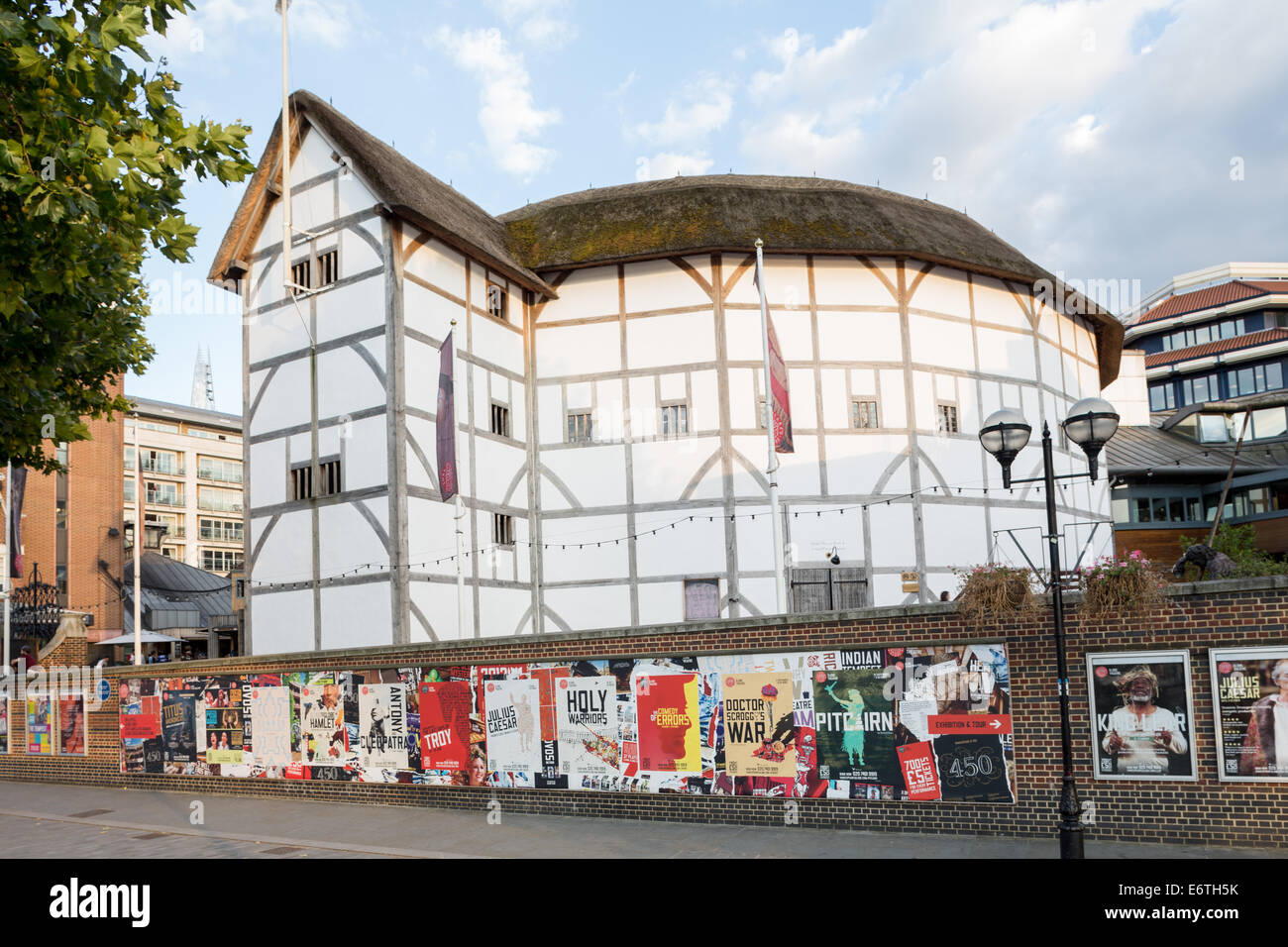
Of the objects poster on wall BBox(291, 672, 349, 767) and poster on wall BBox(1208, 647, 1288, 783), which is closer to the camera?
poster on wall BBox(1208, 647, 1288, 783)

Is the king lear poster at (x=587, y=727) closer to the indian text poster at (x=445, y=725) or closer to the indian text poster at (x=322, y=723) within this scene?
the indian text poster at (x=445, y=725)

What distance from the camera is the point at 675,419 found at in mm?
25562

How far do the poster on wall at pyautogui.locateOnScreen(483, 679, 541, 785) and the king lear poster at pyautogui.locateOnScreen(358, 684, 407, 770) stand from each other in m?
1.63

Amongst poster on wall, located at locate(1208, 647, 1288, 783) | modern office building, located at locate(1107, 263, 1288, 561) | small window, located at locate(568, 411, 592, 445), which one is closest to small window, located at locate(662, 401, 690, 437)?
small window, located at locate(568, 411, 592, 445)

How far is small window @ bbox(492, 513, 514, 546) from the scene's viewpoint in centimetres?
2448

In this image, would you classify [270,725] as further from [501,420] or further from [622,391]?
[622,391]

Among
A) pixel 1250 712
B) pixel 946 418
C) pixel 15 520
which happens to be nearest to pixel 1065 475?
pixel 1250 712

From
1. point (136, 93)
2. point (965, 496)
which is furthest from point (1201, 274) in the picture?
point (136, 93)

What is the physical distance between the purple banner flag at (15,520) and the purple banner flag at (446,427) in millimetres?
15380

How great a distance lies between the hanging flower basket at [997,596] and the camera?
39.0 feet

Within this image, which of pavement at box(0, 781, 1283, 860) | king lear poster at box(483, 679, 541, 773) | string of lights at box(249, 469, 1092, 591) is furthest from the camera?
string of lights at box(249, 469, 1092, 591)

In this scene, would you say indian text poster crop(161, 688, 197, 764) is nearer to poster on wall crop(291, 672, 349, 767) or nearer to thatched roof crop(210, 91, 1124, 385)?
poster on wall crop(291, 672, 349, 767)

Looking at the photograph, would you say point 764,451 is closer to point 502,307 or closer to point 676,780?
point 502,307

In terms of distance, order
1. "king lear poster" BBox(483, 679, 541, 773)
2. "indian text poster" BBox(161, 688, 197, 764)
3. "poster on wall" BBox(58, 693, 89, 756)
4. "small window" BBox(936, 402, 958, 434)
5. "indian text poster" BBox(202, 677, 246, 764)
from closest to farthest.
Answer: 1. "king lear poster" BBox(483, 679, 541, 773)
2. "indian text poster" BBox(202, 677, 246, 764)
3. "indian text poster" BBox(161, 688, 197, 764)
4. "poster on wall" BBox(58, 693, 89, 756)
5. "small window" BBox(936, 402, 958, 434)
